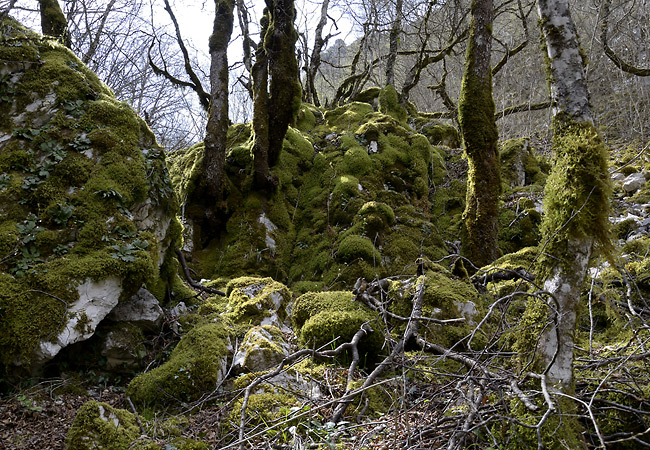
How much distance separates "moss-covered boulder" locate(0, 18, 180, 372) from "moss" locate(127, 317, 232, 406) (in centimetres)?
81

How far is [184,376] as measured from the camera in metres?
3.84

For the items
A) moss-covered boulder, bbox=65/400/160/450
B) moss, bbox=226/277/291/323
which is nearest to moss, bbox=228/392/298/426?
moss-covered boulder, bbox=65/400/160/450

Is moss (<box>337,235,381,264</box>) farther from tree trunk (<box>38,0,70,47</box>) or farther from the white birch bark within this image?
tree trunk (<box>38,0,70,47</box>)

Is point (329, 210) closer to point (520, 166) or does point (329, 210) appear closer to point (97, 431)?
point (520, 166)

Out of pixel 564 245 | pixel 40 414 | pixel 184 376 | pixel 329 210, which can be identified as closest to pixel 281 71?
pixel 329 210

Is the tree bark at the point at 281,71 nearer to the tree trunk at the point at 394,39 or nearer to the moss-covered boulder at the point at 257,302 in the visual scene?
the moss-covered boulder at the point at 257,302

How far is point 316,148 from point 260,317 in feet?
19.2

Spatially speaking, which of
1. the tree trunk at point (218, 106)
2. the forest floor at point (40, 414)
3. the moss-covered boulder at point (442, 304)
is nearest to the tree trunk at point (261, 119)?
the tree trunk at point (218, 106)

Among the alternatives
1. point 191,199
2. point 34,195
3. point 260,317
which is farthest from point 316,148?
point 34,195

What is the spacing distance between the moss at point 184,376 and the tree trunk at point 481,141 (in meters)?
4.19

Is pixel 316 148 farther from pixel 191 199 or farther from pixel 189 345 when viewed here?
pixel 189 345

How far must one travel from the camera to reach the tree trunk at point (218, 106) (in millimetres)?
7812

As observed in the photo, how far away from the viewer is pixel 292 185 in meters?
8.87

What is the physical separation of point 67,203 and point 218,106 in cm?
428
